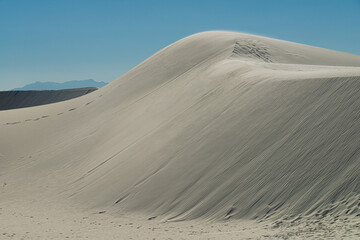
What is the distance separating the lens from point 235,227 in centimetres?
725

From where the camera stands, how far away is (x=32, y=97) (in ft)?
189

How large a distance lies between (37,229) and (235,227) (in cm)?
474

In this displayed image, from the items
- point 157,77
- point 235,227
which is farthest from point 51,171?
point 235,227

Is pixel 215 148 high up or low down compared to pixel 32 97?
down

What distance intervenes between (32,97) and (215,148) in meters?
53.8

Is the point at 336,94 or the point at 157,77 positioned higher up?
the point at 157,77

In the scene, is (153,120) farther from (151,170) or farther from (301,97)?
(301,97)

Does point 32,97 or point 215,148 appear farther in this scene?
point 32,97

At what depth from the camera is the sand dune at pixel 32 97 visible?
5606 centimetres

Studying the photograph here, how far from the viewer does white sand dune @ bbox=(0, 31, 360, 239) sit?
24.9 feet

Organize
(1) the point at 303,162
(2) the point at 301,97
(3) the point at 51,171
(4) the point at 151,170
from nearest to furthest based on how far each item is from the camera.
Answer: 1. (1) the point at 303,162
2. (2) the point at 301,97
3. (4) the point at 151,170
4. (3) the point at 51,171

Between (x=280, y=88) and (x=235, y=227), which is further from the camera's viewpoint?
(x=280, y=88)

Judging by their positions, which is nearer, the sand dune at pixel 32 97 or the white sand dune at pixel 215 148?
the white sand dune at pixel 215 148

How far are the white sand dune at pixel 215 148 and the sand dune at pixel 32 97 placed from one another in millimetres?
39707
